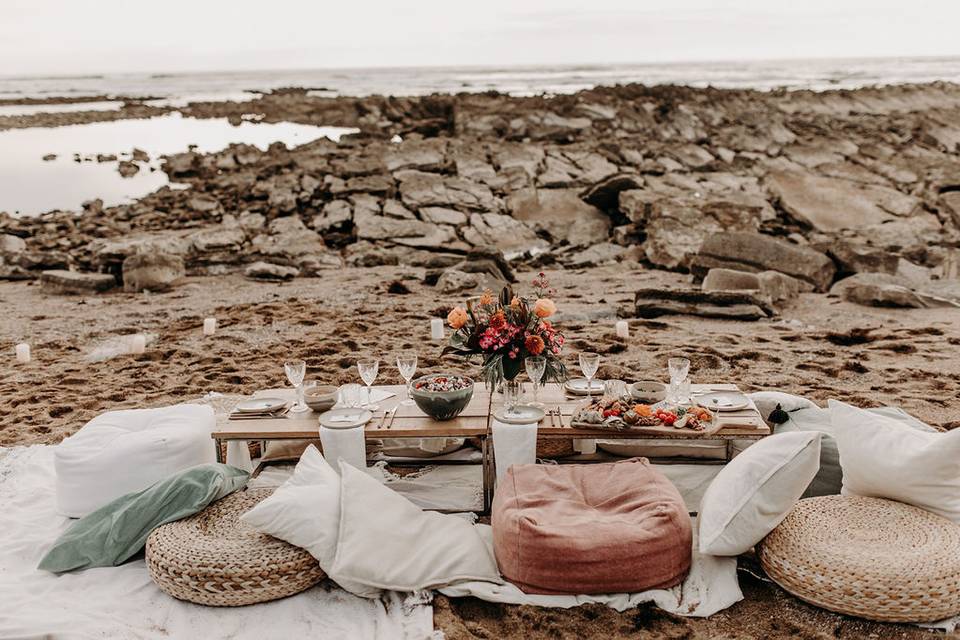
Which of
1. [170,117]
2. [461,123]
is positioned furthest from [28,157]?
[170,117]

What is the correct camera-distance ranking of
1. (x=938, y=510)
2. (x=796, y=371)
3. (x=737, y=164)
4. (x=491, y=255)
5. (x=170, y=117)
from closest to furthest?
(x=938, y=510) < (x=796, y=371) < (x=491, y=255) < (x=737, y=164) < (x=170, y=117)

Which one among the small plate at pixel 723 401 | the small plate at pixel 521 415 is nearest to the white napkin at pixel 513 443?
the small plate at pixel 521 415

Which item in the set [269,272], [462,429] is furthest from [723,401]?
[269,272]

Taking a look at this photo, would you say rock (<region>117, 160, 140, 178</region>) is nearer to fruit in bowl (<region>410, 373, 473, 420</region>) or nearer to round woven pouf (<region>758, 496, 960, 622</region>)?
fruit in bowl (<region>410, 373, 473, 420</region>)

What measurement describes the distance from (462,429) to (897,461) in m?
2.05

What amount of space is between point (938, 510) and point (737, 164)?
1477cm

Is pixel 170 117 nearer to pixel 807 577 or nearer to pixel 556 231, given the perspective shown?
pixel 556 231

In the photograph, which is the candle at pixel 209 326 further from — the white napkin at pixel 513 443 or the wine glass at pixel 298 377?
the white napkin at pixel 513 443

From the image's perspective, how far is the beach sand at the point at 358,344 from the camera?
6.09m

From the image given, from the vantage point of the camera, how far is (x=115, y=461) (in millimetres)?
4176

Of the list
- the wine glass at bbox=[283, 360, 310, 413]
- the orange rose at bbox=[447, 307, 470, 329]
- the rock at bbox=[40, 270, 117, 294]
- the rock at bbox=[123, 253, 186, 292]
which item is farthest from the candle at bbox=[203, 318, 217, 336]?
the orange rose at bbox=[447, 307, 470, 329]

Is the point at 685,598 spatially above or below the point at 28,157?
below

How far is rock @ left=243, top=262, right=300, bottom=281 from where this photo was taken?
10391 millimetres

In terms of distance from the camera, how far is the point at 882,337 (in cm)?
734
